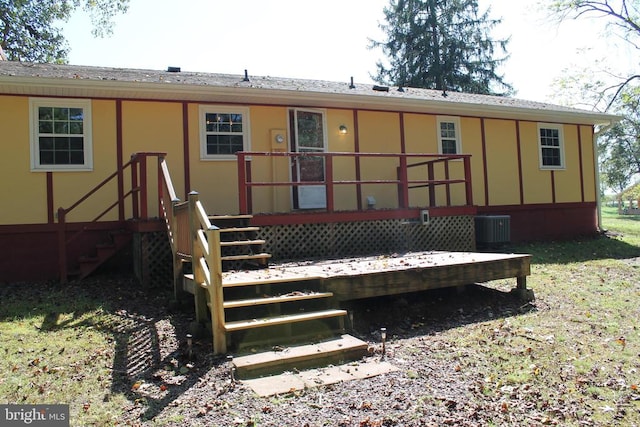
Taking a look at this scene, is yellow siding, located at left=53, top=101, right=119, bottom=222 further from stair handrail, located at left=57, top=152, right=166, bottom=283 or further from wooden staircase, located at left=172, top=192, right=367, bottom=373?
wooden staircase, located at left=172, top=192, right=367, bottom=373

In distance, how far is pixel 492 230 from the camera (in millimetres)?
10062

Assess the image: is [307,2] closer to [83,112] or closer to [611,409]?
[83,112]

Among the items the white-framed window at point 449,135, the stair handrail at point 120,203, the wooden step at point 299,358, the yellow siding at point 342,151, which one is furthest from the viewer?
the white-framed window at point 449,135

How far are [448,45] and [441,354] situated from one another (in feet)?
81.7

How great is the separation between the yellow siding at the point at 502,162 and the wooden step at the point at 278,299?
8.23m

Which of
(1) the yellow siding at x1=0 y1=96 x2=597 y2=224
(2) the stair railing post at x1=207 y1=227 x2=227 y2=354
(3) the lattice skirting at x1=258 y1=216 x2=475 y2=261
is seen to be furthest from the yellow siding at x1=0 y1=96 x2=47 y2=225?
(2) the stair railing post at x1=207 y1=227 x2=227 y2=354

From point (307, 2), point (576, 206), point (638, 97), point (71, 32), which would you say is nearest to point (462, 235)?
point (576, 206)

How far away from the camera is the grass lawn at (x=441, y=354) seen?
3.40 metres

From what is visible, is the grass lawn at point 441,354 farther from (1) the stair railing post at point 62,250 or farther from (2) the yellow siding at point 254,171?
(2) the yellow siding at point 254,171

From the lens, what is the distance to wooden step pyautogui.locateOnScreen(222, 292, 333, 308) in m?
4.62

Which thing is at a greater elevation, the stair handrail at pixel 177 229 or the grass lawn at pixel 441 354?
the stair handrail at pixel 177 229

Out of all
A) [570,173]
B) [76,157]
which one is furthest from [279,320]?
[570,173]

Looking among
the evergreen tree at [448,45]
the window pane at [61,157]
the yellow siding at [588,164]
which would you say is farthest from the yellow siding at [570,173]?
the evergreen tree at [448,45]

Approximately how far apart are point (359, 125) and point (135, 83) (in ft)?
15.2
